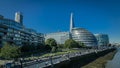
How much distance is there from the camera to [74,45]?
486 feet

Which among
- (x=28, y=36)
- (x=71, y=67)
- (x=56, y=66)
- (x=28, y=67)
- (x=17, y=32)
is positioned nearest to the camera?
(x=28, y=67)

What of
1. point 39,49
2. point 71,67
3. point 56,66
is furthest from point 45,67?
point 39,49

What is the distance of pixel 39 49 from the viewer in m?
114

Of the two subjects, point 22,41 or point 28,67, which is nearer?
point 28,67

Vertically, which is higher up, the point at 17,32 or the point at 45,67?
the point at 17,32

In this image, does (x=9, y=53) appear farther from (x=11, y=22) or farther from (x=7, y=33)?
(x=11, y=22)

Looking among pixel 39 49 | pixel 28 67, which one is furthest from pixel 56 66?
pixel 39 49

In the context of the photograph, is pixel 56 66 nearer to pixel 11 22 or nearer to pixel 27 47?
pixel 27 47

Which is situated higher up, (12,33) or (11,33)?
(12,33)

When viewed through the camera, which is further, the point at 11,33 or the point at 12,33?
the point at 12,33

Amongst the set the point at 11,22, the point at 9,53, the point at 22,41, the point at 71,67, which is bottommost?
the point at 71,67

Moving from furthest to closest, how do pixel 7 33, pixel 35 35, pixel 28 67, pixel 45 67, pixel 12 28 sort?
pixel 35 35
pixel 12 28
pixel 7 33
pixel 45 67
pixel 28 67

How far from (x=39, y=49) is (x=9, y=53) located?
5838 cm

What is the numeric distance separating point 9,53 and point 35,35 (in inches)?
3459
